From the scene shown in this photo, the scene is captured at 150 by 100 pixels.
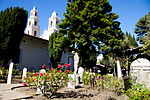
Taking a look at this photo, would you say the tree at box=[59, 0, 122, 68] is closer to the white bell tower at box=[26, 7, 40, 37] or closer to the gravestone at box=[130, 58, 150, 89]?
the gravestone at box=[130, 58, 150, 89]

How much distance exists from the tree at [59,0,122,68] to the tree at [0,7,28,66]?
5.58 meters

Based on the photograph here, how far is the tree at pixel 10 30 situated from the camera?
8.38m

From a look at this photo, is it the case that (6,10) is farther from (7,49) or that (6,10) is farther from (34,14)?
(34,14)

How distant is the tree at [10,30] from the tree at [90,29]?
558cm

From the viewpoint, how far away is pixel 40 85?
3.57m

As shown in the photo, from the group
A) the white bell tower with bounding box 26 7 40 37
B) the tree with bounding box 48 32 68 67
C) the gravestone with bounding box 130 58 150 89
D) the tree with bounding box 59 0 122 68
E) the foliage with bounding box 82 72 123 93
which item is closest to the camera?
the gravestone with bounding box 130 58 150 89

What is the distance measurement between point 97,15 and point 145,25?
739 inches

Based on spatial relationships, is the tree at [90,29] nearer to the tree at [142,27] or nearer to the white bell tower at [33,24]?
the tree at [142,27]

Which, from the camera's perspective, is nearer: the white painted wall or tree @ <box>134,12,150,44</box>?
the white painted wall

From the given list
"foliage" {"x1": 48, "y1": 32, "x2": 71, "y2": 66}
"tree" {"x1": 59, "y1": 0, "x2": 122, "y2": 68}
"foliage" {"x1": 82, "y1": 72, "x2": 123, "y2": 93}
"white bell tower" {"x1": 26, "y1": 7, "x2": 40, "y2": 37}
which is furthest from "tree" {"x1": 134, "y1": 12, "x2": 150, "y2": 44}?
"white bell tower" {"x1": 26, "y1": 7, "x2": 40, "y2": 37}

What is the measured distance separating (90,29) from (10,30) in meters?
8.60

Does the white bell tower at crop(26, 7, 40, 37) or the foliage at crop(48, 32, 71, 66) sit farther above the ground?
the white bell tower at crop(26, 7, 40, 37)

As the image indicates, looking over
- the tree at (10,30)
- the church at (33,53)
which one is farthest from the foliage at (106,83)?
the church at (33,53)

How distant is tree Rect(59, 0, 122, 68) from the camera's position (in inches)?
473
